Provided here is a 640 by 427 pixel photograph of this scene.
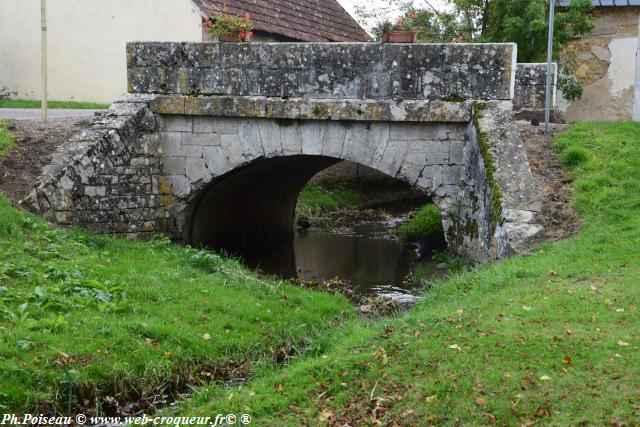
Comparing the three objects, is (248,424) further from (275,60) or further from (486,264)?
(275,60)

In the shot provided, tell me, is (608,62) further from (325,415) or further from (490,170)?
(325,415)

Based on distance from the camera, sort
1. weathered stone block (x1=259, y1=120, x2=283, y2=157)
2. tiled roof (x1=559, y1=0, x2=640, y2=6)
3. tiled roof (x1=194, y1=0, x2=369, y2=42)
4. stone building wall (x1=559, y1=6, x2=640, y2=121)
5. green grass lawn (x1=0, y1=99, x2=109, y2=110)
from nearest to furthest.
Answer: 1. weathered stone block (x1=259, y1=120, x2=283, y2=157)
2. tiled roof (x1=559, y1=0, x2=640, y2=6)
3. stone building wall (x1=559, y1=6, x2=640, y2=121)
4. green grass lawn (x1=0, y1=99, x2=109, y2=110)
5. tiled roof (x1=194, y1=0, x2=369, y2=42)

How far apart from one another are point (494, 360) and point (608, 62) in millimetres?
11402

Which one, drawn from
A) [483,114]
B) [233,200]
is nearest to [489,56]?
[483,114]

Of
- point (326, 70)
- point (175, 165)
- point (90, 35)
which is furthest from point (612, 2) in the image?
point (90, 35)

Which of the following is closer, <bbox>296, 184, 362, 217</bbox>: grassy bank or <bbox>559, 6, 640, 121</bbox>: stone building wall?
<bbox>559, 6, 640, 121</bbox>: stone building wall

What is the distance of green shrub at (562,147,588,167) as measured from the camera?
9352 mm

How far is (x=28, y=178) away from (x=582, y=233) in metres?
6.33

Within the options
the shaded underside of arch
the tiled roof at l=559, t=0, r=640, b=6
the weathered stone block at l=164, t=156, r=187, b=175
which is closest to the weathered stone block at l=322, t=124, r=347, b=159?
the shaded underside of arch

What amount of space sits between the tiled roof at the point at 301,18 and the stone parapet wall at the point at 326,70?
534 cm

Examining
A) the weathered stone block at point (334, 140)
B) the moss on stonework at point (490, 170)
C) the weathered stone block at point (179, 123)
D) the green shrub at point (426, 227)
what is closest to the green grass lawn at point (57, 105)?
the weathered stone block at point (179, 123)

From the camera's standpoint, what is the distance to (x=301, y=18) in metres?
19.0

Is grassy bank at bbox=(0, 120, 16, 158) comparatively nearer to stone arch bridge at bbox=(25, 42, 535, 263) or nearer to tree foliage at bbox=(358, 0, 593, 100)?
stone arch bridge at bbox=(25, 42, 535, 263)

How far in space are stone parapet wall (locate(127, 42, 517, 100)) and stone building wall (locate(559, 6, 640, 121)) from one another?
6.39 metres
